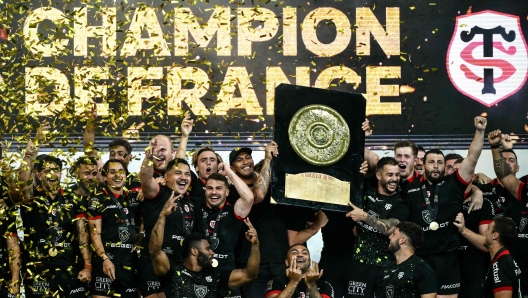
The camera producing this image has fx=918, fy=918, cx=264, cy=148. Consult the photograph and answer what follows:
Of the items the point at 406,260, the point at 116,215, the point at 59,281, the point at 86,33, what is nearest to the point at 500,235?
the point at 406,260

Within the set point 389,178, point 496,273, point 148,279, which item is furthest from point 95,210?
point 496,273

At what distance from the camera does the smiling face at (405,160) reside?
7.63 m

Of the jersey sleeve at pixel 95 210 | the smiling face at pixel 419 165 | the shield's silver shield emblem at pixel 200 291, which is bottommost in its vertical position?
the shield's silver shield emblem at pixel 200 291

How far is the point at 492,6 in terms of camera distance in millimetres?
8969

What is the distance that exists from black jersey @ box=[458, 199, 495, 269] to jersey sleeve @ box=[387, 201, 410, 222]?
669 mm

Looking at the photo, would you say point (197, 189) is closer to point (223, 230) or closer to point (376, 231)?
point (223, 230)

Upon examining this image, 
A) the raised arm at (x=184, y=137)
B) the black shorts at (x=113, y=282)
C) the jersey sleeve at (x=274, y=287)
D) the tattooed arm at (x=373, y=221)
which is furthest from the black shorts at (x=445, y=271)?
the black shorts at (x=113, y=282)

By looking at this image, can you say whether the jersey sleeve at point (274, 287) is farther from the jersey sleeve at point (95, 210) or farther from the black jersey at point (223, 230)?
the jersey sleeve at point (95, 210)

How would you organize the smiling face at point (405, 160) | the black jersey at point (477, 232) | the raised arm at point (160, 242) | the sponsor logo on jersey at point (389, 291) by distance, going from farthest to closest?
the black jersey at point (477, 232) → the smiling face at point (405, 160) → the raised arm at point (160, 242) → the sponsor logo on jersey at point (389, 291)

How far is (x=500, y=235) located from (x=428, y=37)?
256cm

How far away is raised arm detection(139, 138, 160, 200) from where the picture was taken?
23.0ft

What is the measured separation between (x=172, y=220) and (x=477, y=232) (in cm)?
262

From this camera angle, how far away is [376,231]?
7.18 meters

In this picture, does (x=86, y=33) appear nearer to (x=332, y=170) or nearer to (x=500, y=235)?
(x=332, y=170)
